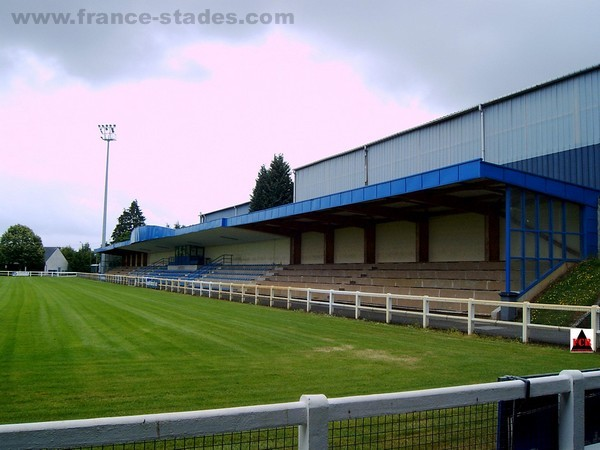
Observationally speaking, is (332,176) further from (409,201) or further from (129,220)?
(129,220)

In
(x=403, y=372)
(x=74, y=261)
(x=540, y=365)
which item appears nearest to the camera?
(x=403, y=372)

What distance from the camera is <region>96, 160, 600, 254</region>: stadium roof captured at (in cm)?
1850

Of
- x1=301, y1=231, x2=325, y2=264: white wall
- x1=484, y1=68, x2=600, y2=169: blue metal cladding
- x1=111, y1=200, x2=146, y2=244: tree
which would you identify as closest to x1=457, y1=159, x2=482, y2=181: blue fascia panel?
x1=484, y1=68, x2=600, y2=169: blue metal cladding

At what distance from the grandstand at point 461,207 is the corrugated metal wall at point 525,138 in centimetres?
5

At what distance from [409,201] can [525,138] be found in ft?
Answer: 21.6

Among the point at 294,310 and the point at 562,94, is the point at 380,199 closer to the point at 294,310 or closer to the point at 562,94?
the point at 294,310

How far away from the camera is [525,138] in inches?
980

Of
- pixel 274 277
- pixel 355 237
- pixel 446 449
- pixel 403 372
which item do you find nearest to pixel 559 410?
pixel 446 449

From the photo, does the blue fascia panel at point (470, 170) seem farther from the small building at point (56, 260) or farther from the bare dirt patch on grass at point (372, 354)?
the small building at point (56, 260)

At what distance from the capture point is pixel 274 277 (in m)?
37.6

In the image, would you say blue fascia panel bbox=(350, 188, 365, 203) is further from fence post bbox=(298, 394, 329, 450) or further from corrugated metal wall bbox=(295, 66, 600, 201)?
fence post bbox=(298, 394, 329, 450)

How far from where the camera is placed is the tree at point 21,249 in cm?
9969

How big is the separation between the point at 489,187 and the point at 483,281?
391cm

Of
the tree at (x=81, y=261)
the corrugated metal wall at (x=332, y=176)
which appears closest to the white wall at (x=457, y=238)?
the corrugated metal wall at (x=332, y=176)
